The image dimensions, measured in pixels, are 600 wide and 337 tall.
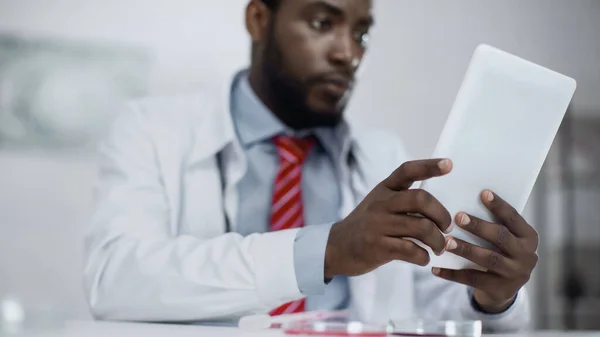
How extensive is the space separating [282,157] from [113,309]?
0.44 meters

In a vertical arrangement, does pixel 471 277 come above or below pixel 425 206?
below

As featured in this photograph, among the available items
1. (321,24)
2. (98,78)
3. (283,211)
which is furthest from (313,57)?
(98,78)

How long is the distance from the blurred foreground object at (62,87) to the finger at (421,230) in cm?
91

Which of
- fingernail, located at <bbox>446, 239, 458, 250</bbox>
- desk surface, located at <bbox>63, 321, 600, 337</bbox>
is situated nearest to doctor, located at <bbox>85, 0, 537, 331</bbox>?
fingernail, located at <bbox>446, 239, 458, 250</bbox>

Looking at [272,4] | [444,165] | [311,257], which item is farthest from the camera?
[272,4]

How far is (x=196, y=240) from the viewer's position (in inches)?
40.7

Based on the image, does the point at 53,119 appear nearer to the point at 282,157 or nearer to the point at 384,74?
the point at 282,157

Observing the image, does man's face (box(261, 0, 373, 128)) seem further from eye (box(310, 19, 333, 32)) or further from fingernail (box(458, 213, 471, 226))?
fingernail (box(458, 213, 471, 226))

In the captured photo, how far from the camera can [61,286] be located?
1.50 metres

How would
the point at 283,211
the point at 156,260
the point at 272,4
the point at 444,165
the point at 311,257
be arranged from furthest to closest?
1. the point at 272,4
2. the point at 283,211
3. the point at 156,260
4. the point at 311,257
5. the point at 444,165

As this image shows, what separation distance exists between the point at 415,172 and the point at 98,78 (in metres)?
0.98

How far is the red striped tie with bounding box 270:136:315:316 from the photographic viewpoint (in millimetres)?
1309

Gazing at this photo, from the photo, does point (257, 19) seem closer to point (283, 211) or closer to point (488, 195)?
point (283, 211)

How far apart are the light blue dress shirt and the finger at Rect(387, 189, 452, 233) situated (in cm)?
45
